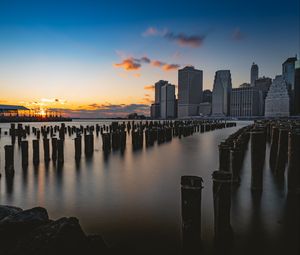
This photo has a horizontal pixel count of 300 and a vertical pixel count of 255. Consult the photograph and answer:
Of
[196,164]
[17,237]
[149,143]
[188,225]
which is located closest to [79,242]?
[17,237]

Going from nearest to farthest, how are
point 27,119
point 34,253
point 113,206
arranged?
1. point 34,253
2. point 113,206
3. point 27,119

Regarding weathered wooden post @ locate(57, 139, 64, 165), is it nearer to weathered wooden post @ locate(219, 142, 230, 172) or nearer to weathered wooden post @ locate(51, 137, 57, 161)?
weathered wooden post @ locate(51, 137, 57, 161)

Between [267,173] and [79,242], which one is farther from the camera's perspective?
[267,173]

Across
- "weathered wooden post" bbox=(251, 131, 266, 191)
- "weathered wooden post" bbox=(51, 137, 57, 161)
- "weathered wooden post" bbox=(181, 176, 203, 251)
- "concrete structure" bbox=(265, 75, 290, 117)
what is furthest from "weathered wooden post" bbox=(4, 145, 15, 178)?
"concrete structure" bbox=(265, 75, 290, 117)

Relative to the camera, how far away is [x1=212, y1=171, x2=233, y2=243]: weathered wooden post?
4328mm

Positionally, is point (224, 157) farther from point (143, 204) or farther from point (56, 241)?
point (56, 241)

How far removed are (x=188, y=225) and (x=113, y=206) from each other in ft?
10.4

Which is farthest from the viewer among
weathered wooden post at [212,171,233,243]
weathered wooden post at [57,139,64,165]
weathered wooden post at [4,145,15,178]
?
weathered wooden post at [57,139,64,165]

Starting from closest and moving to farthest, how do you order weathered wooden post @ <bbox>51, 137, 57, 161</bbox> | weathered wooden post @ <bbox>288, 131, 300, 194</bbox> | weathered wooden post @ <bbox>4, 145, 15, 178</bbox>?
weathered wooden post @ <bbox>288, 131, 300, 194</bbox> → weathered wooden post @ <bbox>4, 145, 15, 178</bbox> → weathered wooden post @ <bbox>51, 137, 57, 161</bbox>

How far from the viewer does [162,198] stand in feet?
24.2

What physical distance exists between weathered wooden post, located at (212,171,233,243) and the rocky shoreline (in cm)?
217

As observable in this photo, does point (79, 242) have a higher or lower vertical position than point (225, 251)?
higher

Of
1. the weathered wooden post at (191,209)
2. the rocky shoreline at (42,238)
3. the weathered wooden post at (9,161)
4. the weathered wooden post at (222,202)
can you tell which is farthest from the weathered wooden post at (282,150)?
the weathered wooden post at (9,161)

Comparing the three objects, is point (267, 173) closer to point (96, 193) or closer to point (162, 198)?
point (162, 198)
